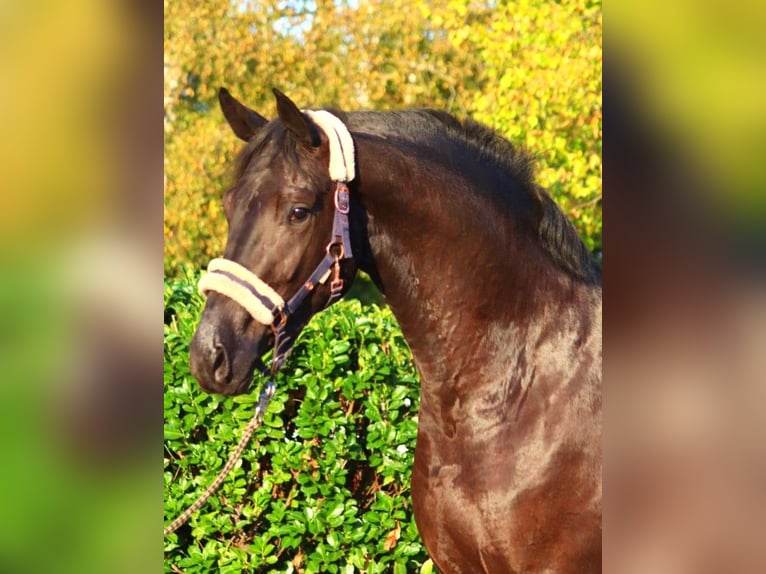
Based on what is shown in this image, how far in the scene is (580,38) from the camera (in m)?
7.82

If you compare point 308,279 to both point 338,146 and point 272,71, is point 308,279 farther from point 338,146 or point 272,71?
point 272,71

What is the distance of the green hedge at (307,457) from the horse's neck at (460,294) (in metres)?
1.69

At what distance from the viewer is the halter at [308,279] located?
7.30 ft

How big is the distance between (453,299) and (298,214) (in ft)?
1.83

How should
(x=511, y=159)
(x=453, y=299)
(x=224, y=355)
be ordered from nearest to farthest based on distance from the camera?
(x=224, y=355), (x=453, y=299), (x=511, y=159)

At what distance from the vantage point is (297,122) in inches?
92.3

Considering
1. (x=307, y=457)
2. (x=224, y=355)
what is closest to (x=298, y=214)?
(x=224, y=355)

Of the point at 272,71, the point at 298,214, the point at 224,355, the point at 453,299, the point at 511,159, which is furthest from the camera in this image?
the point at 272,71

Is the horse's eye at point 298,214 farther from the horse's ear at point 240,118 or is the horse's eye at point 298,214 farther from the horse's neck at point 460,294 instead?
the horse's ear at point 240,118

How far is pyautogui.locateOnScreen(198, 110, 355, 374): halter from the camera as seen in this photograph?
2.23 metres

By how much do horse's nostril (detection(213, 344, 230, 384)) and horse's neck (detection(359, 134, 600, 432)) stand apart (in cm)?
58
